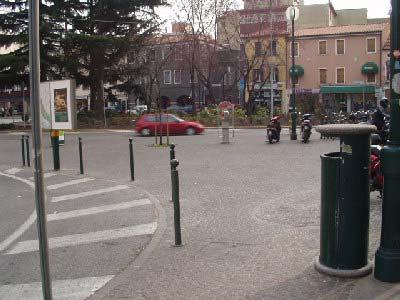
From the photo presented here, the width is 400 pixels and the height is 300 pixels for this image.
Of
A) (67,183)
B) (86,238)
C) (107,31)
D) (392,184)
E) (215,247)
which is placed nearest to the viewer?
(392,184)

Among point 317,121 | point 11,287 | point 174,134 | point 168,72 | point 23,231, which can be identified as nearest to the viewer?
point 11,287

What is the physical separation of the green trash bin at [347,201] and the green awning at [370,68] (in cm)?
5557

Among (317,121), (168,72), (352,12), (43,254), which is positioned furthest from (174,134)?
(352,12)

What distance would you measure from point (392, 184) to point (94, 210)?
5.77m

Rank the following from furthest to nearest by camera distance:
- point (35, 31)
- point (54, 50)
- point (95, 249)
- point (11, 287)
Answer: point (54, 50)
point (95, 249)
point (11, 287)
point (35, 31)

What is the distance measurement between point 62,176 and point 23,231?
6.32m

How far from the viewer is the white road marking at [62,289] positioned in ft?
17.2

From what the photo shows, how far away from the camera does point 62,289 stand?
542 centimetres

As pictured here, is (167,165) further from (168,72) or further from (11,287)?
(168,72)

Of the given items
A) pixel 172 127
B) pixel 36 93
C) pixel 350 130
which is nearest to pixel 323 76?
pixel 172 127

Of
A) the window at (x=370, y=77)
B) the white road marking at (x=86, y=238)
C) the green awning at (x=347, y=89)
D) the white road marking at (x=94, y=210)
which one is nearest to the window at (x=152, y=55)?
the green awning at (x=347, y=89)

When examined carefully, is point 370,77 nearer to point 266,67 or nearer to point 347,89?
point 347,89

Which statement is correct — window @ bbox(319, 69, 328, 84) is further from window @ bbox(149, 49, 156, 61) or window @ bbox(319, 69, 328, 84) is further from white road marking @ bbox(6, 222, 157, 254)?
white road marking @ bbox(6, 222, 157, 254)

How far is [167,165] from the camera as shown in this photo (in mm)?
15969
